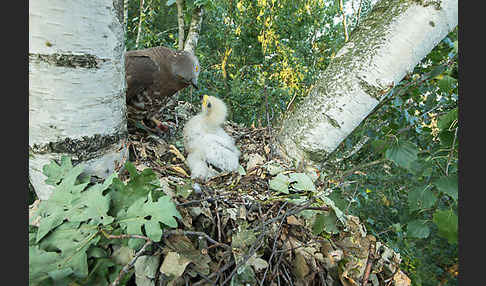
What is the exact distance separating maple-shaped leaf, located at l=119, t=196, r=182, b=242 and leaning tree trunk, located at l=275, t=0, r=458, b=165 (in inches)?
31.1

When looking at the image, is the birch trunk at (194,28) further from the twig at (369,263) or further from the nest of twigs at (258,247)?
the twig at (369,263)

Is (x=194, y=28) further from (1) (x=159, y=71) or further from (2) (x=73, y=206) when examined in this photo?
(2) (x=73, y=206)

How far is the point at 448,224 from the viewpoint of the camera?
862 mm

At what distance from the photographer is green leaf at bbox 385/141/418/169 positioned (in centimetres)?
97

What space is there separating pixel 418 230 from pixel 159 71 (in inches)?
73.3

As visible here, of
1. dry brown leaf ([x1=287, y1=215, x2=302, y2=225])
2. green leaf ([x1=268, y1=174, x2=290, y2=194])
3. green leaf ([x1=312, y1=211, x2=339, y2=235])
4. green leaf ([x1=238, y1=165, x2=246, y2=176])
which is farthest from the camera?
green leaf ([x1=238, y1=165, x2=246, y2=176])

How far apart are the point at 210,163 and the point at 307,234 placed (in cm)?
75

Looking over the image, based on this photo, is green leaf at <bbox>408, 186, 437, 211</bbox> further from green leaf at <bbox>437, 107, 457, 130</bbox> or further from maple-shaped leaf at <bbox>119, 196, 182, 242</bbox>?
maple-shaped leaf at <bbox>119, 196, 182, 242</bbox>

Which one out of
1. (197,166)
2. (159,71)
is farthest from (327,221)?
(159,71)

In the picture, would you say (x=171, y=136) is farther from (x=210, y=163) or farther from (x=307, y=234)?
(x=307, y=234)

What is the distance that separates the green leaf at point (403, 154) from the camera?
97cm

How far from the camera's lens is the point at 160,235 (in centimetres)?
73

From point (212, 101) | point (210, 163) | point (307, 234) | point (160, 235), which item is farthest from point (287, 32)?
point (160, 235)

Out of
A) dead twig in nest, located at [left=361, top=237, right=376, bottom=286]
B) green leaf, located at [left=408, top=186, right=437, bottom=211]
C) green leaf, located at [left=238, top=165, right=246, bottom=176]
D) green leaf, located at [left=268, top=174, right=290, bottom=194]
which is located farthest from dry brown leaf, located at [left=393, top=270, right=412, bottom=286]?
green leaf, located at [left=238, top=165, right=246, bottom=176]
